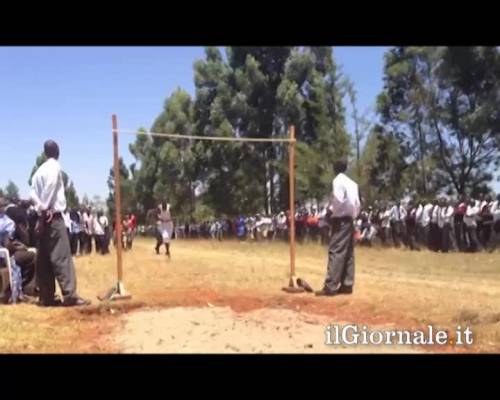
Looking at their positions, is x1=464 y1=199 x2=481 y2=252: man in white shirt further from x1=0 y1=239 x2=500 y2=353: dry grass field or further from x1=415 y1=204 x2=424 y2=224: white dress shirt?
x1=415 y1=204 x2=424 y2=224: white dress shirt

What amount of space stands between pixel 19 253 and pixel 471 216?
10786mm

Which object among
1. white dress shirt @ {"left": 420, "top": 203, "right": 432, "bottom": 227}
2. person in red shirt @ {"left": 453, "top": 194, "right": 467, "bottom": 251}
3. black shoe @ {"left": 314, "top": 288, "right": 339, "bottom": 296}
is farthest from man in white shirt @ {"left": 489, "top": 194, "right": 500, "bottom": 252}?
black shoe @ {"left": 314, "top": 288, "right": 339, "bottom": 296}

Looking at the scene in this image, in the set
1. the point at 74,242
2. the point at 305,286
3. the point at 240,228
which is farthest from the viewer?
the point at 240,228

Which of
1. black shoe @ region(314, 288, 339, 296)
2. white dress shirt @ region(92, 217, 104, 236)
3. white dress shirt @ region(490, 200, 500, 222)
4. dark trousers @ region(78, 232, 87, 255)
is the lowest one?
black shoe @ region(314, 288, 339, 296)

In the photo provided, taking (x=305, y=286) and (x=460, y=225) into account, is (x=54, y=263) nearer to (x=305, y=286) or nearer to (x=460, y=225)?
(x=305, y=286)

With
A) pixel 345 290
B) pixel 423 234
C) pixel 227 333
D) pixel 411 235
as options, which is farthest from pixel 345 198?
pixel 411 235

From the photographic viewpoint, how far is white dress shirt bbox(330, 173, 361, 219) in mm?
7996

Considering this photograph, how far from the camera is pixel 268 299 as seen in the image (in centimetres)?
765

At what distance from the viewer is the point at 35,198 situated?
7055mm

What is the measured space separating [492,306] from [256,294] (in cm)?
293

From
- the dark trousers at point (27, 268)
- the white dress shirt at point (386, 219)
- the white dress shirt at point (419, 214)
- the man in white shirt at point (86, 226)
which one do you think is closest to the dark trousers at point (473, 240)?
the white dress shirt at point (419, 214)
